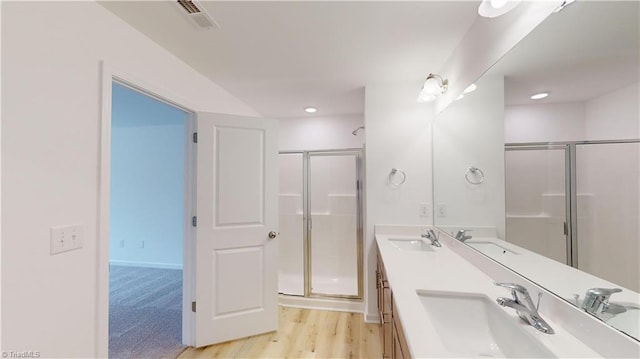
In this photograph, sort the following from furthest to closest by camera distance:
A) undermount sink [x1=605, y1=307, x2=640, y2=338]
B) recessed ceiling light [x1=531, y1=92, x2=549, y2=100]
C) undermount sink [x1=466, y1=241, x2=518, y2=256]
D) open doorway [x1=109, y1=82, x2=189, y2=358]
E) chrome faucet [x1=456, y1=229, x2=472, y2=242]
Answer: open doorway [x1=109, y1=82, x2=189, y2=358]
chrome faucet [x1=456, y1=229, x2=472, y2=242]
undermount sink [x1=466, y1=241, x2=518, y2=256]
recessed ceiling light [x1=531, y1=92, x2=549, y2=100]
undermount sink [x1=605, y1=307, x2=640, y2=338]

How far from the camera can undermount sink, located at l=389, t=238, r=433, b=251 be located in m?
2.12

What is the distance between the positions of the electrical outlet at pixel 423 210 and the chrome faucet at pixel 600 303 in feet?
5.19

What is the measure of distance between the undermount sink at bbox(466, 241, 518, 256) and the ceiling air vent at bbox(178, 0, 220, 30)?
6.68 feet

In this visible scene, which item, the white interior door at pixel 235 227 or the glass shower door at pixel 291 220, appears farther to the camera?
the glass shower door at pixel 291 220

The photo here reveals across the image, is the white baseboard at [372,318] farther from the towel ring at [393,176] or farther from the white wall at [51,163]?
the white wall at [51,163]

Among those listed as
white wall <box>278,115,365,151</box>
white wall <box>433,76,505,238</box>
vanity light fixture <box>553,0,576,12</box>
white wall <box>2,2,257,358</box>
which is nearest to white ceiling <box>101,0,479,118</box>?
white wall <box>2,2,257,358</box>

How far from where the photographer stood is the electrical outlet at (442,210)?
7.00ft

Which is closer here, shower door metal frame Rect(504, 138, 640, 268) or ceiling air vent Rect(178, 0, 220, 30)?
shower door metal frame Rect(504, 138, 640, 268)

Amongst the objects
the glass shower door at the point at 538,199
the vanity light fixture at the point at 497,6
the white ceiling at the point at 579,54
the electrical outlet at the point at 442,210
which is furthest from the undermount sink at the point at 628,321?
the electrical outlet at the point at 442,210

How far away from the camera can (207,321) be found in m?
2.10

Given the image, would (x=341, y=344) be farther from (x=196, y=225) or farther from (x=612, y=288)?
(x=612, y=288)

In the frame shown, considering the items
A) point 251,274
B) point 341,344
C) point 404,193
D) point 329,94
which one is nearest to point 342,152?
point 329,94

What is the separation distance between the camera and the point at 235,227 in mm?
2201

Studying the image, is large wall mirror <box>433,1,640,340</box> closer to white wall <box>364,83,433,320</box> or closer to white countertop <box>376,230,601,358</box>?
white countertop <box>376,230,601,358</box>
